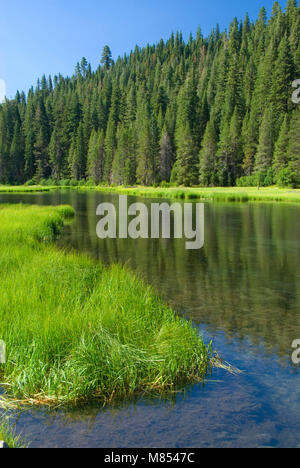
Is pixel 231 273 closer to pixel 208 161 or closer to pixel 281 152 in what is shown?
pixel 281 152

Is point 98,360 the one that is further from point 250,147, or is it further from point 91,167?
point 91,167

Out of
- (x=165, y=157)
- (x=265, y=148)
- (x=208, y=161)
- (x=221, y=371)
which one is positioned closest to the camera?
(x=221, y=371)

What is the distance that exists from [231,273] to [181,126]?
79898mm

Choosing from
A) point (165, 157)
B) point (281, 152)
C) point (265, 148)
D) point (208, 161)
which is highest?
point (265, 148)

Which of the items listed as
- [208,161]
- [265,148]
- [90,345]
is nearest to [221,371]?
[90,345]

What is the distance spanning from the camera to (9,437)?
4785 millimetres

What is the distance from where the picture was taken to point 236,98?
101188 mm

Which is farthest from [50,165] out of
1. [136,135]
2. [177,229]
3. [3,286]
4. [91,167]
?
[3,286]

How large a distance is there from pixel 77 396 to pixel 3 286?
3734 millimetres

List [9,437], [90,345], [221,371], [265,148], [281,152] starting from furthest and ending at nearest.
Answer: [265,148] < [281,152] < [221,371] < [90,345] < [9,437]

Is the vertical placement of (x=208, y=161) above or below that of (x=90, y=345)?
above

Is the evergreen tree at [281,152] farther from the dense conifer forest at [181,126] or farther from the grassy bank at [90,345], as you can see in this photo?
the grassy bank at [90,345]

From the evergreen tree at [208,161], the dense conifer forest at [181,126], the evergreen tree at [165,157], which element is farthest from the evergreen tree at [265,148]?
the evergreen tree at [165,157]

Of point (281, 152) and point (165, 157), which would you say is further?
point (165, 157)
